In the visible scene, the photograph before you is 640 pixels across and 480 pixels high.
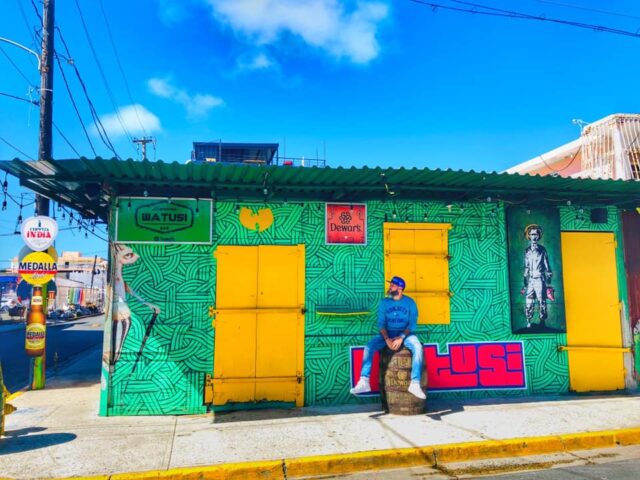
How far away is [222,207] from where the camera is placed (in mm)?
7293

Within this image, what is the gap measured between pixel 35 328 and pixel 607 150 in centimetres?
1499

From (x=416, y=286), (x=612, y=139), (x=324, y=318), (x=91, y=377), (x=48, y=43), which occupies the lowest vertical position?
(x=91, y=377)

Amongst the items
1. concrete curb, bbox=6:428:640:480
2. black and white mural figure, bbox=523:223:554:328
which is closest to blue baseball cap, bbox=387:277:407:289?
concrete curb, bbox=6:428:640:480

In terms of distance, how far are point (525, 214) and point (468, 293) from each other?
1.81 metres

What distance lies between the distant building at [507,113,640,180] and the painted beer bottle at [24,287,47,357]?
13078mm

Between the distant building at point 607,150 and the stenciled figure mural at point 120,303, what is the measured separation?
437 inches

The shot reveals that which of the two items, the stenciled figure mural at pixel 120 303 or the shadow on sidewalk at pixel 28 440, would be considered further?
the stenciled figure mural at pixel 120 303

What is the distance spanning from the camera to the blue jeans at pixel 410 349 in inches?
257

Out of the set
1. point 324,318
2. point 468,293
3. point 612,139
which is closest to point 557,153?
point 612,139

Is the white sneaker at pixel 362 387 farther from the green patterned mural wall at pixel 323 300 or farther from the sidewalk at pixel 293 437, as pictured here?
the green patterned mural wall at pixel 323 300

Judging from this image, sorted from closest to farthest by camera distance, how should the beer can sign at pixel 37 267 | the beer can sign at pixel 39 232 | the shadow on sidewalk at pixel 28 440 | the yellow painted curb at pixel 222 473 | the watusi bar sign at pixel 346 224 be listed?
the yellow painted curb at pixel 222 473 < the shadow on sidewalk at pixel 28 440 < the watusi bar sign at pixel 346 224 < the beer can sign at pixel 39 232 < the beer can sign at pixel 37 267

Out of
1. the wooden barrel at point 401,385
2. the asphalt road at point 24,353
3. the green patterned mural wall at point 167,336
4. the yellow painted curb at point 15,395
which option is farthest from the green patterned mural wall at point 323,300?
the asphalt road at point 24,353

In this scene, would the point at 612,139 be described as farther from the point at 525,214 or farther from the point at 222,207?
the point at 222,207

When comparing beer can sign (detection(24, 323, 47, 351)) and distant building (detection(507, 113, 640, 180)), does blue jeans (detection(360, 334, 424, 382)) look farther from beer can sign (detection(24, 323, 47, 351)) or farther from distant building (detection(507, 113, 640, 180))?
distant building (detection(507, 113, 640, 180))
